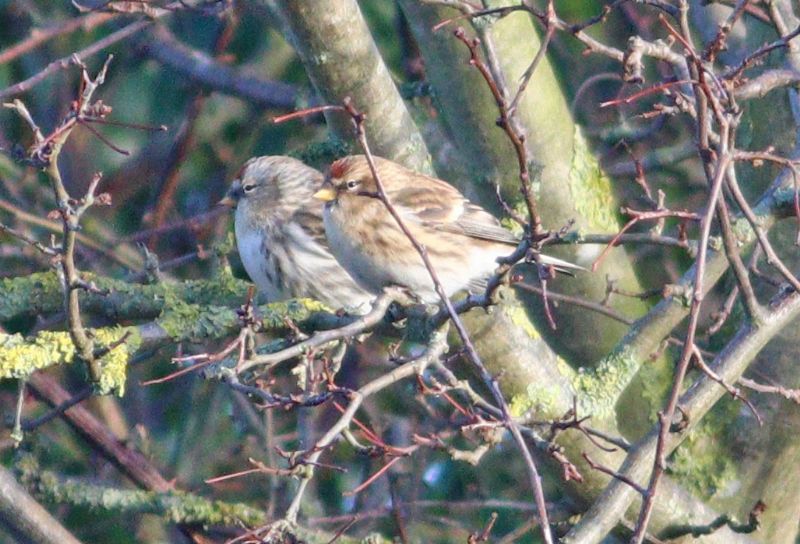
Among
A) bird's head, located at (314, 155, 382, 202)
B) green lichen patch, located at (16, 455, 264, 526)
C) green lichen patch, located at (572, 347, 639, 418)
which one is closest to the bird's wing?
bird's head, located at (314, 155, 382, 202)

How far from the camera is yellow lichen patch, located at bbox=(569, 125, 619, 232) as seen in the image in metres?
4.91

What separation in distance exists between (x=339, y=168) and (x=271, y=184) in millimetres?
1030

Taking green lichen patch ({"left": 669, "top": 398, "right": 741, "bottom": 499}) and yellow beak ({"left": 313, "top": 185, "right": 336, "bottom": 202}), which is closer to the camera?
yellow beak ({"left": 313, "top": 185, "right": 336, "bottom": 202})

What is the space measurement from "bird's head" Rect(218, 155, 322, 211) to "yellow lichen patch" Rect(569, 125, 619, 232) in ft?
3.78

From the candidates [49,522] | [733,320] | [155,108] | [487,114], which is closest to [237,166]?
[155,108]

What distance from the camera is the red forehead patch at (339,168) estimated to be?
4.56m

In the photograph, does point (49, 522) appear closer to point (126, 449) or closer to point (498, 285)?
point (126, 449)

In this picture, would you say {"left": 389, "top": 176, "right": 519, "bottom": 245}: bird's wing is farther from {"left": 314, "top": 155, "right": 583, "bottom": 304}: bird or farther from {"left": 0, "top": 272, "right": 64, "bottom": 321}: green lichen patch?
{"left": 0, "top": 272, "right": 64, "bottom": 321}: green lichen patch

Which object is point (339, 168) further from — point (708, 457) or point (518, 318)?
point (708, 457)

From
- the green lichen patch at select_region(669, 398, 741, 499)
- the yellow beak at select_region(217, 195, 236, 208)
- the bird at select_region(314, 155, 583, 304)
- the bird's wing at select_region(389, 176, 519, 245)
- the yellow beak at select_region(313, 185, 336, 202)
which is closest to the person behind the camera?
the bird at select_region(314, 155, 583, 304)

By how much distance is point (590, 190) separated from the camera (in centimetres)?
496

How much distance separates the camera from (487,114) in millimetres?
4742

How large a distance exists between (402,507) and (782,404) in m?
1.52

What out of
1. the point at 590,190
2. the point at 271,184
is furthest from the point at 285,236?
the point at 590,190
